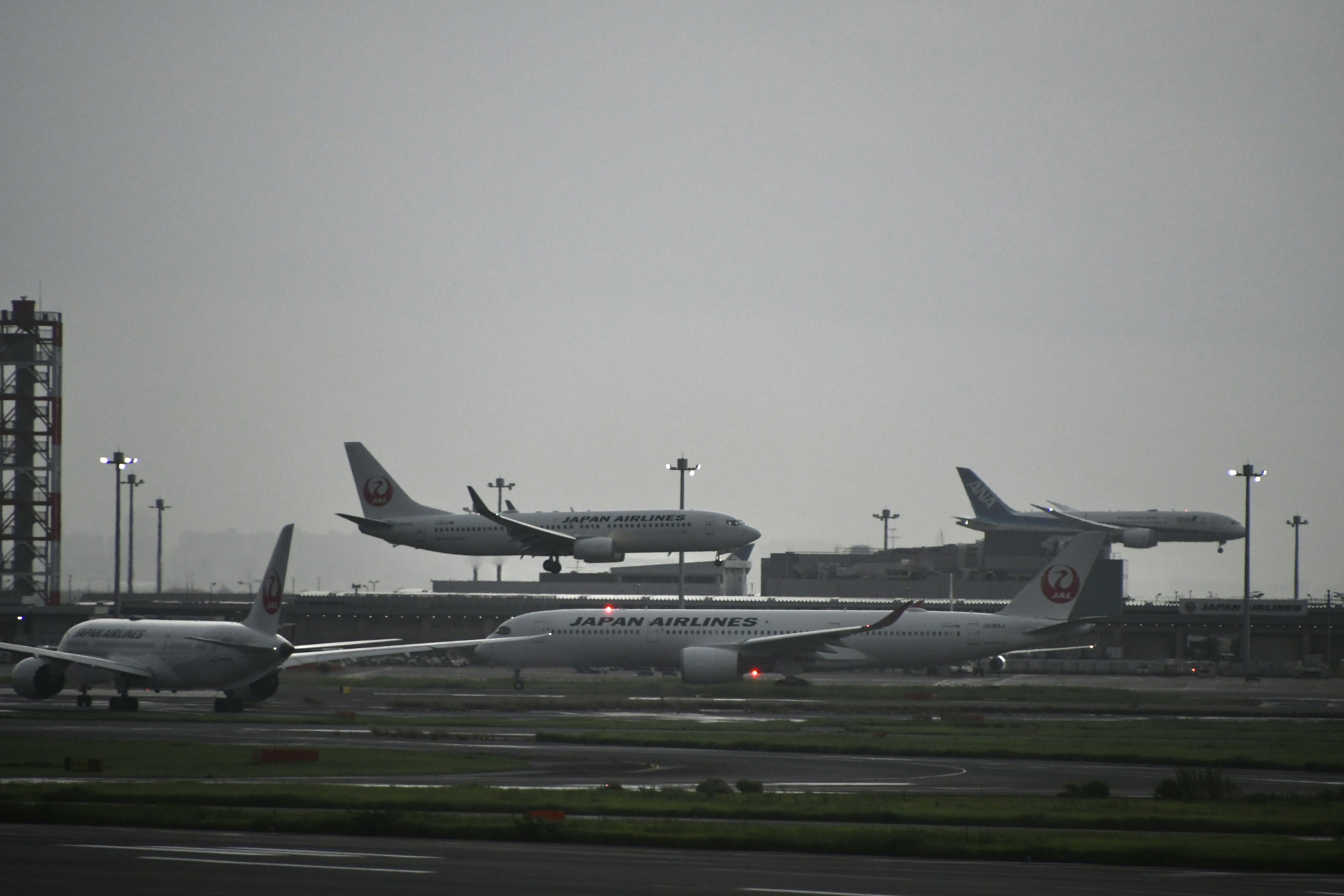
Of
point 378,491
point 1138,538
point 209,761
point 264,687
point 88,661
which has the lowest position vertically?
point 264,687

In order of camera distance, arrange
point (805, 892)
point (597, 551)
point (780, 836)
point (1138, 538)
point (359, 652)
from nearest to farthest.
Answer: point (805, 892) → point (780, 836) → point (359, 652) → point (597, 551) → point (1138, 538)

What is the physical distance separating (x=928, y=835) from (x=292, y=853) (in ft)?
28.2

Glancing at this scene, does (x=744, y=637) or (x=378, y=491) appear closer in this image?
(x=744, y=637)

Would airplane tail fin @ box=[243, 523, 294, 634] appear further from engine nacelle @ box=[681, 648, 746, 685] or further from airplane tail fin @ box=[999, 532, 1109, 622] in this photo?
airplane tail fin @ box=[999, 532, 1109, 622]

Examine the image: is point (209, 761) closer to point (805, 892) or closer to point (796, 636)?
point (805, 892)

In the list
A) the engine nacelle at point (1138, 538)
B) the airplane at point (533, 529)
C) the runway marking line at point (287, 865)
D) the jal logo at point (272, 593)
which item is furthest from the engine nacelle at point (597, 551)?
the engine nacelle at point (1138, 538)

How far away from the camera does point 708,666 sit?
5291cm

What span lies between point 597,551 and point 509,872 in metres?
57.3

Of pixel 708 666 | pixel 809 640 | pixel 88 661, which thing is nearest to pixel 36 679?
pixel 88 661

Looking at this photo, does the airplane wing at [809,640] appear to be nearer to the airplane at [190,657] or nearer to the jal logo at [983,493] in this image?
the airplane at [190,657]

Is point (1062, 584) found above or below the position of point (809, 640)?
above

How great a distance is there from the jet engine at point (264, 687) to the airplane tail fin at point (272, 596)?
2718 millimetres

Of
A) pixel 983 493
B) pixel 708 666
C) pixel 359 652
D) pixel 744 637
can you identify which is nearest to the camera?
pixel 359 652

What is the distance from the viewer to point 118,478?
7338 cm
